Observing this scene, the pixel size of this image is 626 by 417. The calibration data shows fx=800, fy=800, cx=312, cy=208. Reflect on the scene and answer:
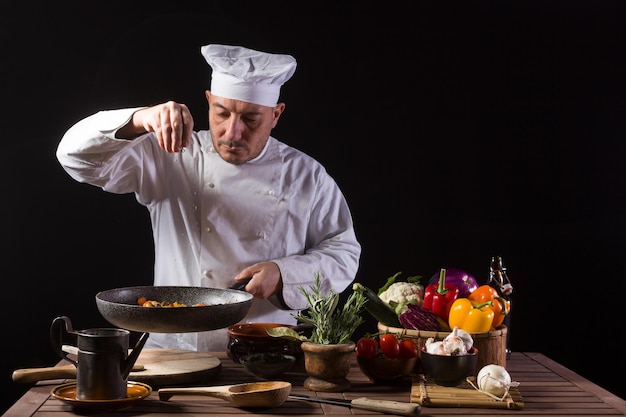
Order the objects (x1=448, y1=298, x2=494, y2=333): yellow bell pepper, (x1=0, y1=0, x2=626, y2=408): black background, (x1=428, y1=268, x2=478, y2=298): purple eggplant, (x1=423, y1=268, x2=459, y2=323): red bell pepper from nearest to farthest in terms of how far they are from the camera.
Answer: (x1=448, y1=298, x2=494, y2=333): yellow bell pepper < (x1=423, y1=268, x2=459, y2=323): red bell pepper < (x1=428, y1=268, x2=478, y2=298): purple eggplant < (x1=0, y1=0, x2=626, y2=408): black background

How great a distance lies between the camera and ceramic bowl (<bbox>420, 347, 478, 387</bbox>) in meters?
2.14

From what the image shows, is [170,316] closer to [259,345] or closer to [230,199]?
[259,345]

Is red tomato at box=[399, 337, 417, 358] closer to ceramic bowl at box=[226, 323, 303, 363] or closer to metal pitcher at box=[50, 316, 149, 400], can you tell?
ceramic bowl at box=[226, 323, 303, 363]

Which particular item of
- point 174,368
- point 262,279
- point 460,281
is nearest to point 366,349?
point 174,368

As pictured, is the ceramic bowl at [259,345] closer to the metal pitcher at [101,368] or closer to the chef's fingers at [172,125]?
the metal pitcher at [101,368]

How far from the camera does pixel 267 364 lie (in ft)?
7.24

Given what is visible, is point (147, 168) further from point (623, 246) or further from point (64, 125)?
point (623, 246)

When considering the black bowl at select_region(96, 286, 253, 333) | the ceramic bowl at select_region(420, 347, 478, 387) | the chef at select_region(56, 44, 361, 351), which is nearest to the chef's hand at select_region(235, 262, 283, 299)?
the chef at select_region(56, 44, 361, 351)

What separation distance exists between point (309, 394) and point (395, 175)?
1.76 meters

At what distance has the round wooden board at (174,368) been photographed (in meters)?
2.15

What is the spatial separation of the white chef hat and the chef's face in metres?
0.03

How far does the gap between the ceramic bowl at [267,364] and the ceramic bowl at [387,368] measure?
0.67ft

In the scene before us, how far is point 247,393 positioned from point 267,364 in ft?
0.78

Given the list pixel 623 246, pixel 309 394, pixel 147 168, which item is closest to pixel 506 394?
pixel 309 394
